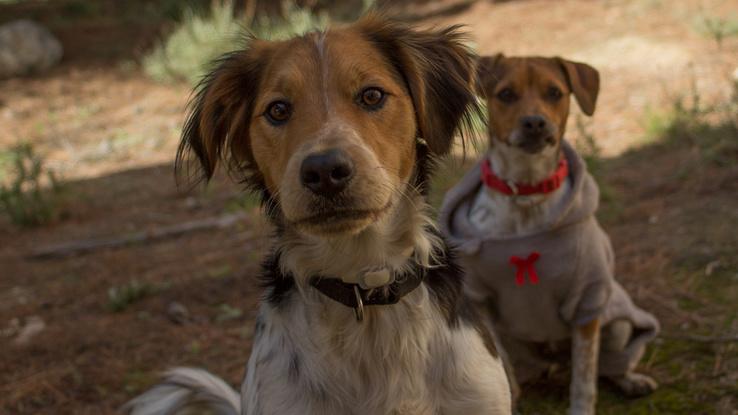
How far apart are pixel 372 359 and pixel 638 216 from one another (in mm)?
3586

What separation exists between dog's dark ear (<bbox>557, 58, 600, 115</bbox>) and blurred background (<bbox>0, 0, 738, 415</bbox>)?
31.3 inches

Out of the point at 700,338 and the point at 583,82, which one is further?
the point at 583,82

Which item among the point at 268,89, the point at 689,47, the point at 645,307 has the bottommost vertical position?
the point at 645,307

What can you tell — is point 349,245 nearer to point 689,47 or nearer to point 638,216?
point 638,216

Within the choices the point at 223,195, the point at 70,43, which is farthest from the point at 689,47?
the point at 70,43

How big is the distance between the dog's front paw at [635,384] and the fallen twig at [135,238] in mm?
4050

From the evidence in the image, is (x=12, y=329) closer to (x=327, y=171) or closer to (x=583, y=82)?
(x=327, y=171)

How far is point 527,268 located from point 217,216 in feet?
14.2

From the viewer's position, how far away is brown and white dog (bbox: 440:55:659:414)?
3.36 m

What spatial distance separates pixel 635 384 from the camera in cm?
355

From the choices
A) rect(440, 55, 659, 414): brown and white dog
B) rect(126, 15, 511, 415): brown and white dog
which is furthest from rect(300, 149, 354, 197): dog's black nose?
rect(440, 55, 659, 414): brown and white dog

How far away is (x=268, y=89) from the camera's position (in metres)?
2.47

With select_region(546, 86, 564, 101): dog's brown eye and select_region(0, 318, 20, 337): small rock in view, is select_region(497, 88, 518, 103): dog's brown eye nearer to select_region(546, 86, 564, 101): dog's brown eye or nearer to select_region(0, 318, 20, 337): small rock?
select_region(546, 86, 564, 101): dog's brown eye

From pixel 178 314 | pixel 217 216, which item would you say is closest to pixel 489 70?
pixel 178 314
